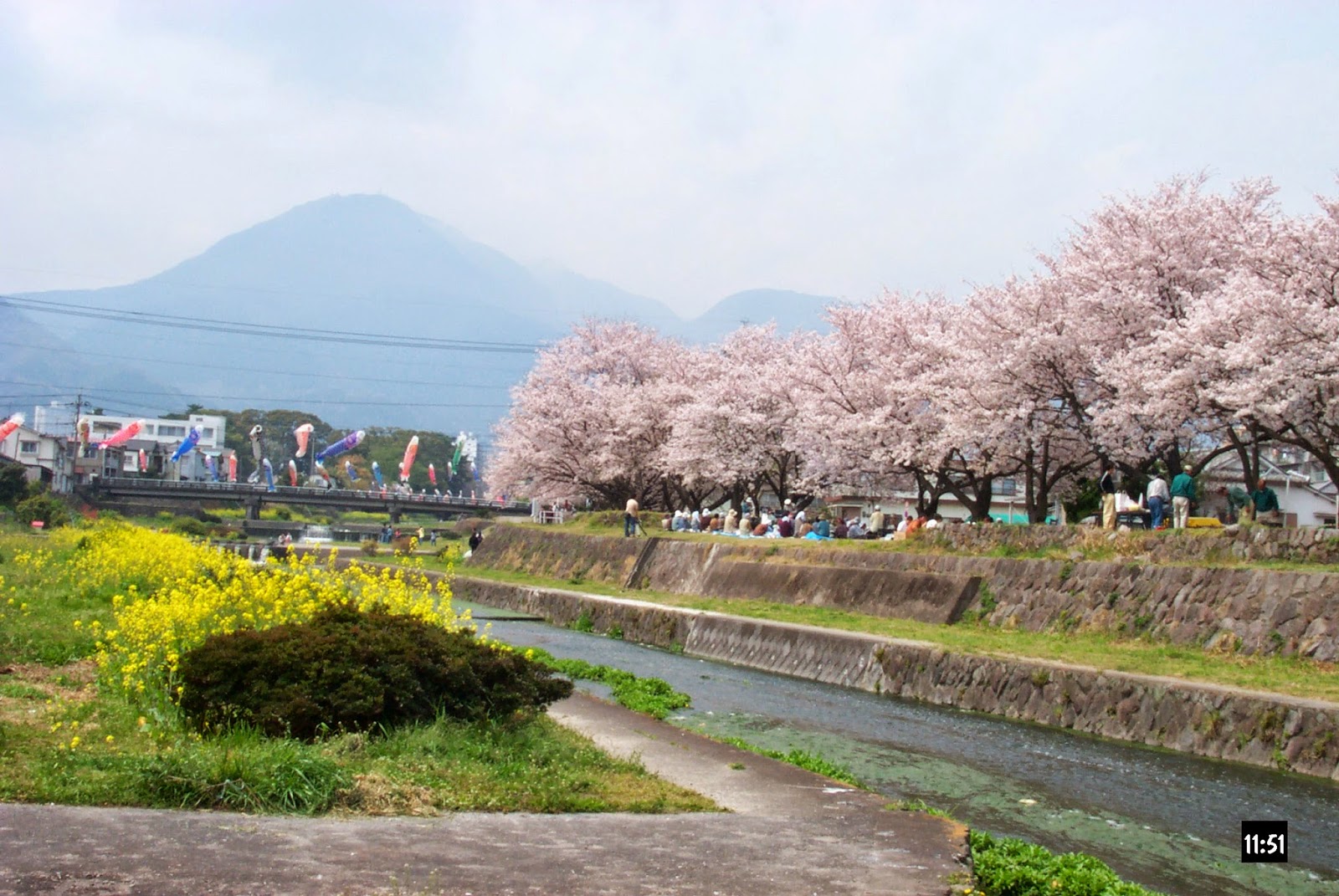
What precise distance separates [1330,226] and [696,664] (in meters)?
13.8

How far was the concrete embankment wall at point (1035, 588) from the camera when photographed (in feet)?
52.4

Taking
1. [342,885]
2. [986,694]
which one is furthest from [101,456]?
[342,885]

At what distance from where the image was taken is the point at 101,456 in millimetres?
101438

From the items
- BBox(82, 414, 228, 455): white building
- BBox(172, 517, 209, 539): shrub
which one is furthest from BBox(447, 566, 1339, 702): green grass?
BBox(82, 414, 228, 455): white building

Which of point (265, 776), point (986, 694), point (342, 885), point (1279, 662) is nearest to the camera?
point (342, 885)

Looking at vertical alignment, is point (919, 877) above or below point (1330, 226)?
below

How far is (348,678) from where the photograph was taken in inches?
337

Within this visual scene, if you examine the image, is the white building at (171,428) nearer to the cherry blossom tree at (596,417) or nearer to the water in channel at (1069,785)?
the cherry blossom tree at (596,417)

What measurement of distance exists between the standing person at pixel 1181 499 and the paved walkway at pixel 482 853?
48.7 feet

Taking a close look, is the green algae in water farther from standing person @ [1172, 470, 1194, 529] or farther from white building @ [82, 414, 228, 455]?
white building @ [82, 414, 228, 455]

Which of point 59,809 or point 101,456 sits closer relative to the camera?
point 59,809

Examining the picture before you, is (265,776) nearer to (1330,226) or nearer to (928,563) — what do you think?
(928,563)

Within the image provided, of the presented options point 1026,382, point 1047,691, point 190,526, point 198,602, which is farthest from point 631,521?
point 190,526

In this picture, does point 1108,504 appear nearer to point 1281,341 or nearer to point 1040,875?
point 1281,341
